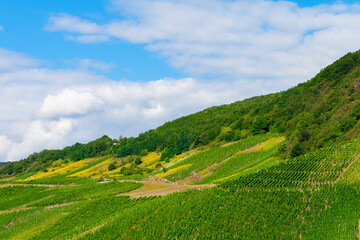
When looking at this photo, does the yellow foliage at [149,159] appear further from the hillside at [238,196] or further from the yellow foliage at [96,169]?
the hillside at [238,196]

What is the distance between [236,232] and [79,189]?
4180 cm

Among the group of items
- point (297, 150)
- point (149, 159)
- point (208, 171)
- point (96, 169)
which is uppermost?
point (96, 169)

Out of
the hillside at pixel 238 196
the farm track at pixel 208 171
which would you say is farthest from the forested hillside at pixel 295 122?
the farm track at pixel 208 171

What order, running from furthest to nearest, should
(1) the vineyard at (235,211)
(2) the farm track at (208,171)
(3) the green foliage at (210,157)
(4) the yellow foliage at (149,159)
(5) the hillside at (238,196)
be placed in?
1. (4) the yellow foliage at (149,159)
2. (3) the green foliage at (210,157)
3. (2) the farm track at (208,171)
4. (5) the hillside at (238,196)
5. (1) the vineyard at (235,211)

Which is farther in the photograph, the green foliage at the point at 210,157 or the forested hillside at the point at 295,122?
the green foliage at the point at 210,157

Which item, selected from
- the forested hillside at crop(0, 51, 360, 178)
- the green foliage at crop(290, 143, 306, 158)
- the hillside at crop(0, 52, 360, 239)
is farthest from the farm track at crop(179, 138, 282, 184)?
the green foliage at crop(290, 143, 306, 158)

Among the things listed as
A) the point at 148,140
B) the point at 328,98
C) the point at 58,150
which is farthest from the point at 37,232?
the point at 58,150

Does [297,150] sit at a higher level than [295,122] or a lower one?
lower

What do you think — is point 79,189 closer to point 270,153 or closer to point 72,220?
point 72,220

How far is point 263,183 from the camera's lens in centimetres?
4369

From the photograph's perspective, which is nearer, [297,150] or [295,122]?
[297,150]

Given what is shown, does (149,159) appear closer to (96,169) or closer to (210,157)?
(96,169)

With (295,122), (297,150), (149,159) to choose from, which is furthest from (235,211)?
(149,159)

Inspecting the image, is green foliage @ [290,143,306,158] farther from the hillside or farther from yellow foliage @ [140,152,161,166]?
yellow foliage @ [140,152,161,166]
